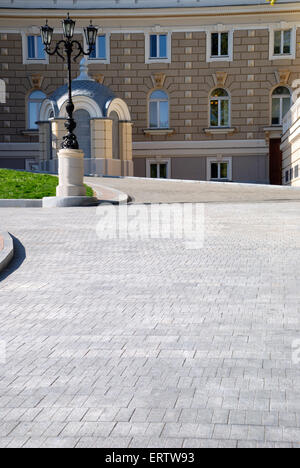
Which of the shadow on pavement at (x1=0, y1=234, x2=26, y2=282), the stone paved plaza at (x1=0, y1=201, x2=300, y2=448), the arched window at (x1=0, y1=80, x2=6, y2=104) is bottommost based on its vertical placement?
the shadow on pavement at (x1=0, y1=234, x2=26, y2=282)

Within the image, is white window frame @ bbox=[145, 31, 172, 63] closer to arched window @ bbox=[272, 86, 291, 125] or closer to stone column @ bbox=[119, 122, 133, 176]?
stone column @ bbox=[119, 122, 133, 176]

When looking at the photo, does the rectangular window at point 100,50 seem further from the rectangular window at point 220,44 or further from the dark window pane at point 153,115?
the rectangular window at point 220,44

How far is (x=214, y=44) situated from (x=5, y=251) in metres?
35.2

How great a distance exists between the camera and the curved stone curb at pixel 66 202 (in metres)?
21.1

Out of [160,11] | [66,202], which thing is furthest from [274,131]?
[66,202]

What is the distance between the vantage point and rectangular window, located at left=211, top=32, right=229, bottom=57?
42.1 m

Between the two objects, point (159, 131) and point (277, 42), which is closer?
point (277, 42)

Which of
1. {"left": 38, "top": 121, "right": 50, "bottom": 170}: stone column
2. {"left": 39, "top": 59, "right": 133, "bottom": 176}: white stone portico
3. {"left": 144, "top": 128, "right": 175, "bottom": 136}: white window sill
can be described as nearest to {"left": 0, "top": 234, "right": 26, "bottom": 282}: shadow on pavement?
{"left": 39, "top": 59, "right": 133, "bottom": 176}: white stone portico

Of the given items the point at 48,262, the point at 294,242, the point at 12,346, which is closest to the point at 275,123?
the point at 294,242

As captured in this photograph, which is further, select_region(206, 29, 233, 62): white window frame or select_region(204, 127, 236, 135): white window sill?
select_region(204, 127, 236, 135): white window sill

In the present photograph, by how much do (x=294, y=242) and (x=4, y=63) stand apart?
34.7 m

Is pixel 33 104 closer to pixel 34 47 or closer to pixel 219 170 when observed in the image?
pixel 34 47

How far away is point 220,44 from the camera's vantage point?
4216cm

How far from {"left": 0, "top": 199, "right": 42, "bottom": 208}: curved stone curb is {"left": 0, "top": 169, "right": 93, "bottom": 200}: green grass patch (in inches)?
49.4
